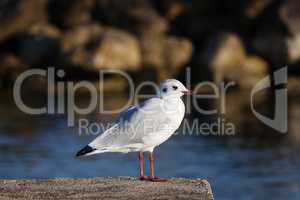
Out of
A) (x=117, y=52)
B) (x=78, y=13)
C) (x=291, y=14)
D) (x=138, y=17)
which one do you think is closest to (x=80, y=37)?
(x=117, y=52)

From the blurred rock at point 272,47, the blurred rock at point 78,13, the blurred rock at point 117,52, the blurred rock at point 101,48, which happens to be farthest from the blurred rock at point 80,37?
the blurred rock at point 272,47

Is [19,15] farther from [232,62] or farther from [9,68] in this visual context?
[232,62]

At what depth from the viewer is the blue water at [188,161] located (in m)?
17.3

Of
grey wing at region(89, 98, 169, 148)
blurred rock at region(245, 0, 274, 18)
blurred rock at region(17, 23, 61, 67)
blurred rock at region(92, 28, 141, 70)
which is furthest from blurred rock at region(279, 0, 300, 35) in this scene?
grey wing at region(89, 98, 169, 148)

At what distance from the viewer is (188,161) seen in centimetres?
1945

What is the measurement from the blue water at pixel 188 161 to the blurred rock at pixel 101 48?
861 centimetres

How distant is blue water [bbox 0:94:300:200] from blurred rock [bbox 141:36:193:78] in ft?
37.5

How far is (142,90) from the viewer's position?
30578 mm

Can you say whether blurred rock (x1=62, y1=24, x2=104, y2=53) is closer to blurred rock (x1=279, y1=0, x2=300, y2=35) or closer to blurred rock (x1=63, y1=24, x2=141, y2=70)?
blurred rock (x1=63, y1=24, x2=141, y2=70)

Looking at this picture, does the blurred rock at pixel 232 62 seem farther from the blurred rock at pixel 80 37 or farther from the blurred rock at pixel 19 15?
the blurred rock at pixel 19 15

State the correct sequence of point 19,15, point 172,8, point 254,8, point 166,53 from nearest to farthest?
1. point 166,53
2. point 254,8
3. point 19,15
4. point 172,8

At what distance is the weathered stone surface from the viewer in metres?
8.78

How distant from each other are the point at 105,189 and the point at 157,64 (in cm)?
2562

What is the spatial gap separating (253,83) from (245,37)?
349 centimetres
